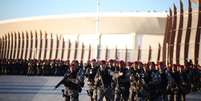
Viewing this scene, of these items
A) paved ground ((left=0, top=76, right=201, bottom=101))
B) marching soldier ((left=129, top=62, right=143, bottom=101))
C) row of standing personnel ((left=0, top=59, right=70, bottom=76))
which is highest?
marching soldier ((left=129, top=62, right=143, bottom=101))

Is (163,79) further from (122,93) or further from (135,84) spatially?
(122,93)

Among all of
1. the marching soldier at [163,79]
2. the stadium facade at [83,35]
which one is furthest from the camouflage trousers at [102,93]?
the stadium facade at [83,35]

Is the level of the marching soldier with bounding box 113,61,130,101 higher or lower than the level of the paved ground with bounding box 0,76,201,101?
higher

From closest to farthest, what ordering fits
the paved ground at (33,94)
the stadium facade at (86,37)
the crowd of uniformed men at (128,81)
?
the crowd of uniformed men at (128,81)
the paved ground at (33,94)
the stadium facade at (86,37)

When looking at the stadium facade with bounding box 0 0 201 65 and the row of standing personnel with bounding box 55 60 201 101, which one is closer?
the row of standing personnel with bounding box 55 60 201 101

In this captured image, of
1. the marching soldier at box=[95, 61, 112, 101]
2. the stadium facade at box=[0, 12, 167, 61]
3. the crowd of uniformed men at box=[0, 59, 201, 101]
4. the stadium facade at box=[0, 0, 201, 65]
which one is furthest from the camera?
the stadium facade at box=[0, 12, 167, 61]

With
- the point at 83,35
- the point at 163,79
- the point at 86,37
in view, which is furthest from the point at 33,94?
the point at 83,35

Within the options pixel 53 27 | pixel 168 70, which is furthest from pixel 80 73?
pixel 53 27

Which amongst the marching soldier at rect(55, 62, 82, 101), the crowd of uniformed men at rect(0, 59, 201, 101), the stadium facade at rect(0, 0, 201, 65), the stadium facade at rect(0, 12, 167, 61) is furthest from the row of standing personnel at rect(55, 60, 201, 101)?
the stadium facade at rect(0, 12, 167, 61)

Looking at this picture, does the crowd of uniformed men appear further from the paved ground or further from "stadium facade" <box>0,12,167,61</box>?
"stadium facade" <box>0,12,167,61</box>

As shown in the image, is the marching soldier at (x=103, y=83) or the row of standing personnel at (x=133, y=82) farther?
the marching soldier at (x=103, y=83)

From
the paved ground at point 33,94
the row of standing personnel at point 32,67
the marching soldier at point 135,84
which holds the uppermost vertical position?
the marching soldier at point 135,84

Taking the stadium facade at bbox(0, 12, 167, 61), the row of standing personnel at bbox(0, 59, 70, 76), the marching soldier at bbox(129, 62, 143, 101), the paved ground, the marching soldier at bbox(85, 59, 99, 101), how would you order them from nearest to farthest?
the marching soldier at bbox(129, 62, 143, 101) → the marching soldier at bbox(85, 59, 99, 101) → the paved ground → the row of standing personnel at bbox(0, 59, 70, 76) → the stadium facade at bbox(0, 12, 167, 61)

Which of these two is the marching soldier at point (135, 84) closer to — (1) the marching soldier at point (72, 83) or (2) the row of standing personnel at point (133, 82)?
(2) the row of standing personnel at point (133, 82)
